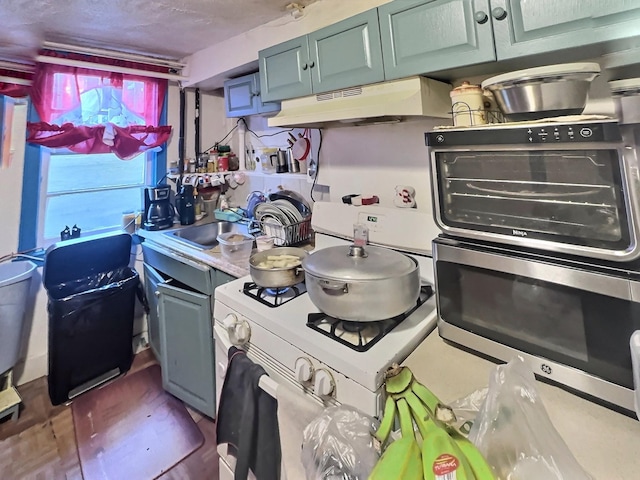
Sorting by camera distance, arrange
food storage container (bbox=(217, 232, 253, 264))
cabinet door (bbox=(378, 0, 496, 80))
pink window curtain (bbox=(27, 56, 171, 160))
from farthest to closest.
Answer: pink window curtain (bbox=(27, 56, 171, 160)), food storage container (bbox=(217, 232, 253, 264)), cabinet door (bbox=(378, 0, 496, 80))

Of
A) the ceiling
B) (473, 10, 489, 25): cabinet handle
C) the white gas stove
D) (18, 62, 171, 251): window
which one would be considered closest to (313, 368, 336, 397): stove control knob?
the white gas stove

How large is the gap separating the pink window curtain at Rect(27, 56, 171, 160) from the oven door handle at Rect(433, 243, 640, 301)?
228 cm

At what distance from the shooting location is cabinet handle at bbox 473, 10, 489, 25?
1004mm

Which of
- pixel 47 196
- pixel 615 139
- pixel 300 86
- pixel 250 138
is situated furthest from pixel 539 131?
pixel 47 196

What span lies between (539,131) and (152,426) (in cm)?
218

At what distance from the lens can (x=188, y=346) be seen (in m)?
1.76

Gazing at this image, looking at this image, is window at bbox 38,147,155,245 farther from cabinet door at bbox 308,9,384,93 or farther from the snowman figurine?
the snowman figurine

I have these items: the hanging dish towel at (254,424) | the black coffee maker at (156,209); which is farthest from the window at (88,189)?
the hanging dish towel at (254,424)

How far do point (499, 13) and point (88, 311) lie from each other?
242 cm

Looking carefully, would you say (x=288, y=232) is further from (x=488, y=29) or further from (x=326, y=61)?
(x=488, y=29)

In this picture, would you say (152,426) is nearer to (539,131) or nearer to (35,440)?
(35,440)

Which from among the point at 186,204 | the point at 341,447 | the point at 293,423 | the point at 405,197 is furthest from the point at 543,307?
the point at 186,204

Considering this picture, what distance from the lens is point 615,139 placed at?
657mm

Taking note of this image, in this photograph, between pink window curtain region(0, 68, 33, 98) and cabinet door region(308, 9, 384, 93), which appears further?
pink window curtain region(0, 68, 33, 98)
